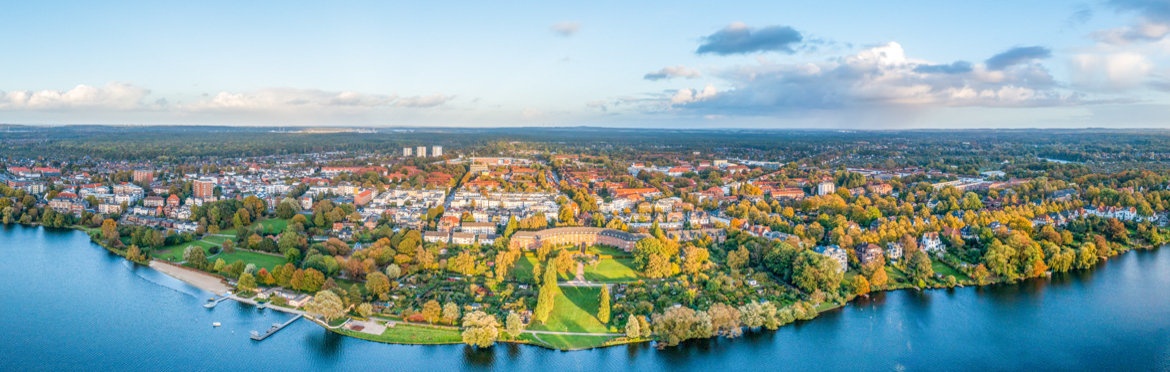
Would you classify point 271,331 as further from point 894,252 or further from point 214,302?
point 894,252

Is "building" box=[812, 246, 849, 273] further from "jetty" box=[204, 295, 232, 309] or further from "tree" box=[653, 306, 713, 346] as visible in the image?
"jetty" box=[204, 295, 232, 309]

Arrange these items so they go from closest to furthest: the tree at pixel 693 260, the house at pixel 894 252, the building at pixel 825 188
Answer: the tree at pixel 693 260 → the house at pixel 894 252 → the building at pixel 825 188

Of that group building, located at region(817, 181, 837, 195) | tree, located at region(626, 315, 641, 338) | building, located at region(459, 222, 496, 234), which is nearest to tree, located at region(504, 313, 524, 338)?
tree, located at region(626, 315, 641, 338)

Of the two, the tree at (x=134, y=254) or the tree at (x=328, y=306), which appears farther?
the tree at (x=134, y=254)

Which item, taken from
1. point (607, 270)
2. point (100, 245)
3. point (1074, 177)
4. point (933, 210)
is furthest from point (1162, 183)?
point (100, 245)

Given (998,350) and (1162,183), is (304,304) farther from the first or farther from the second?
(1162,183)

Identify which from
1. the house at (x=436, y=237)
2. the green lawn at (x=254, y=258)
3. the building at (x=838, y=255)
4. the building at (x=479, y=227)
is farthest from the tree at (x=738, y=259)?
the green lawn at (x=254, y=258)

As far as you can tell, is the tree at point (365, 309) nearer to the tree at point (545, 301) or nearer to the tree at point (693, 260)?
the tree at point (545, 301)

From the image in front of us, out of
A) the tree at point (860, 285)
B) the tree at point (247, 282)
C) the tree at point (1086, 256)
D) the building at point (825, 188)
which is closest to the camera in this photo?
the tree at point (247, 282)

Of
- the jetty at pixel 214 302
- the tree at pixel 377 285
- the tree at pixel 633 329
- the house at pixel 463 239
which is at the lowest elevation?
the jetty at pixel 214 302
